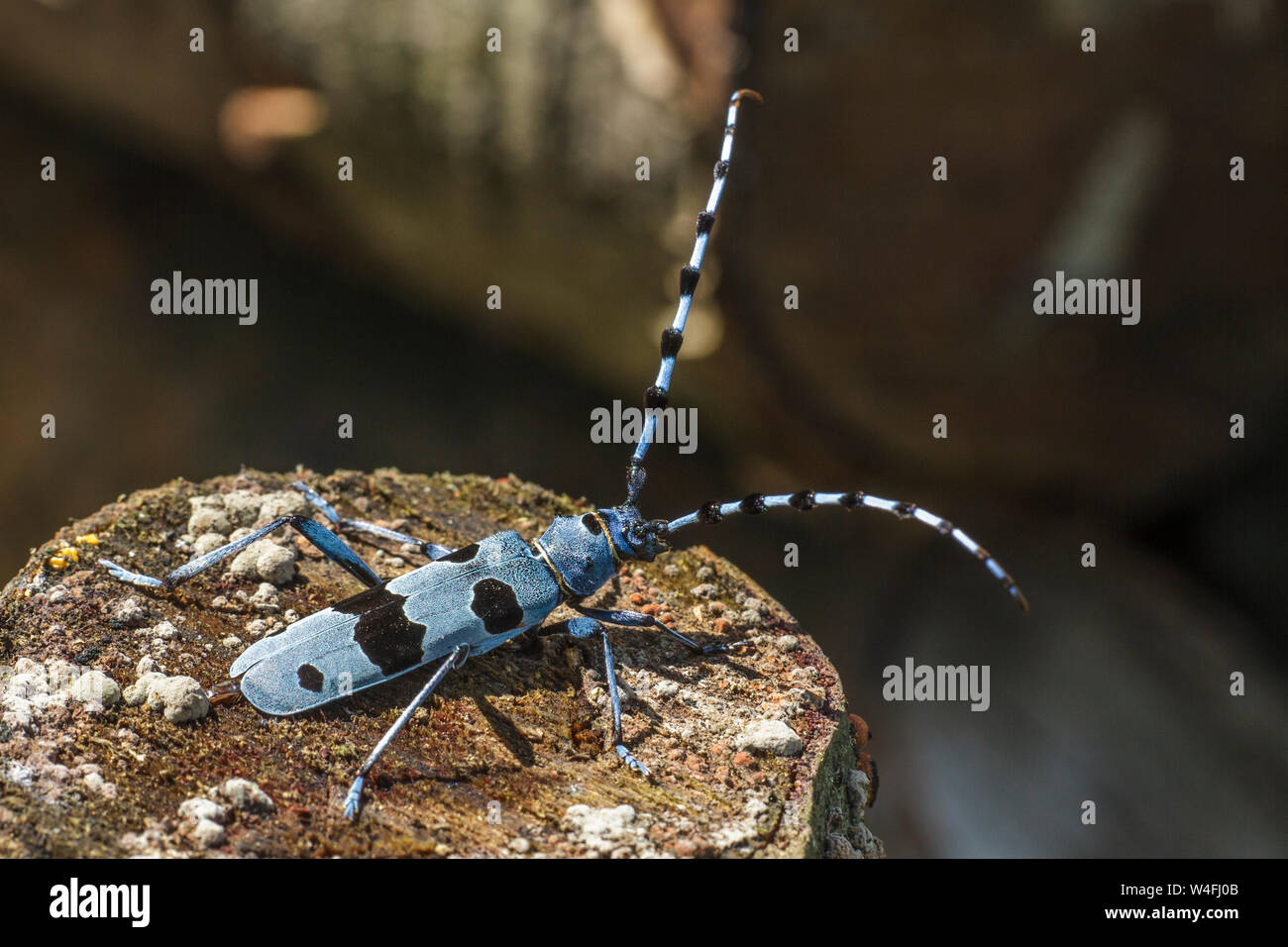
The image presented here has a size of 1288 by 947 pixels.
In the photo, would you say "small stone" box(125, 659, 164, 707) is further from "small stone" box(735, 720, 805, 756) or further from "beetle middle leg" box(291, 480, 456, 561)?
"small stone" box(735, 720, 805, 756)

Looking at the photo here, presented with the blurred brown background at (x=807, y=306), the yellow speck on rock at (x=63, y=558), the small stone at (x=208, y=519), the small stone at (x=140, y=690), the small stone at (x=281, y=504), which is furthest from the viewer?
the blurred brown background at (x=807, y=306)

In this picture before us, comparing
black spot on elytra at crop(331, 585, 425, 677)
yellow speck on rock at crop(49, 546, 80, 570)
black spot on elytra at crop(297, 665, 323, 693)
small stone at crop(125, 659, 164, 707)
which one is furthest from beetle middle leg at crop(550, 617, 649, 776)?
Answer: yellow speck on rock at crop(49, 546, 80, 570)

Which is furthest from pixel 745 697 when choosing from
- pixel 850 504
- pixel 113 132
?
pixel 113 132

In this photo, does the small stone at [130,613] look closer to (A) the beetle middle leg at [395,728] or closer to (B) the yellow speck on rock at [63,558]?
(B) the yellow speck on rock at [63,558]

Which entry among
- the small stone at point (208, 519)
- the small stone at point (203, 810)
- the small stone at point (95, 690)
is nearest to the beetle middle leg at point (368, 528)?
the small stone at point (208, 519)

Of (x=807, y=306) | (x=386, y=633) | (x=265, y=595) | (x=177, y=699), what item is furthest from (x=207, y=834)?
(x=807, y=306)

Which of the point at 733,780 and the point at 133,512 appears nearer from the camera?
the point at 733,780

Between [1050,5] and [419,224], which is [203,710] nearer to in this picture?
[419,224]

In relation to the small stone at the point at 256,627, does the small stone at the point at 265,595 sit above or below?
above
